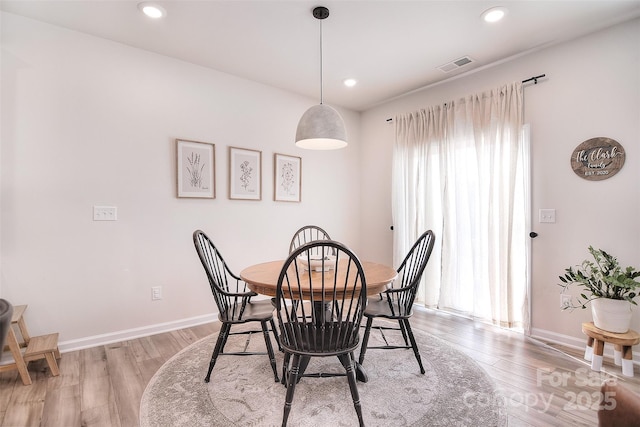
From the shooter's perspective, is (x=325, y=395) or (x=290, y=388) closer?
(x=290, y=388)

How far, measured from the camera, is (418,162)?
12.5 feet

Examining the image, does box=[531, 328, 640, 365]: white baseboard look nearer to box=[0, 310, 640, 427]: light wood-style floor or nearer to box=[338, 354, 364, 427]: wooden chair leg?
box=[0, 310, 640, 427]: light wood-style floor

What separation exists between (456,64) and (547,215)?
1696 millimetres

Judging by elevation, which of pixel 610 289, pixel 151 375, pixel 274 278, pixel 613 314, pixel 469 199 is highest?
pixel 469 199

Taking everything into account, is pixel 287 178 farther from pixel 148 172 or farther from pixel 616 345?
pixel 616 345

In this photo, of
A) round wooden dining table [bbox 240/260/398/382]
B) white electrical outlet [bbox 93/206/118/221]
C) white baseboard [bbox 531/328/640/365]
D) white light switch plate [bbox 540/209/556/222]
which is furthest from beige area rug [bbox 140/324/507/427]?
white light switch plate [bbox 540/209/556/222]

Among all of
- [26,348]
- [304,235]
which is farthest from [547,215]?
[26,348]

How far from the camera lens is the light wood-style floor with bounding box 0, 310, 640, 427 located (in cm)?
177

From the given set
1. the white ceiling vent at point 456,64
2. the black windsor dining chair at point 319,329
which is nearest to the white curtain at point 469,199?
the white ceiling vent at point 456,64

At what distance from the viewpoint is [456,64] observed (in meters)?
3.21

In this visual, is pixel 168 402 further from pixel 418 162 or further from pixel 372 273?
pixel 418 162

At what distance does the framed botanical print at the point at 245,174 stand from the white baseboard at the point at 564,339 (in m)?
3.07

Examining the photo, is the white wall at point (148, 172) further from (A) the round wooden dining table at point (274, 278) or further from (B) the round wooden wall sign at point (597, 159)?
(A) the round wooden dining table at point (274, 278)

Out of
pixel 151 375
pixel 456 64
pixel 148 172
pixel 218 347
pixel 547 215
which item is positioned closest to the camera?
pixel 218 347
